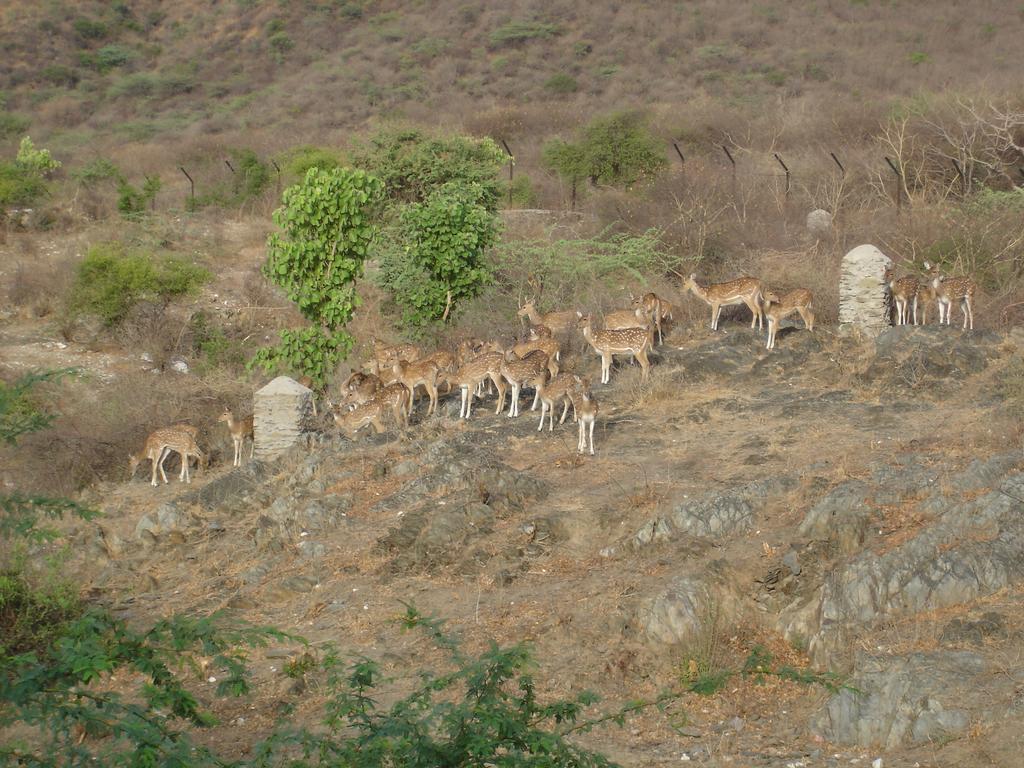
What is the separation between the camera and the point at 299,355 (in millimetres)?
20047

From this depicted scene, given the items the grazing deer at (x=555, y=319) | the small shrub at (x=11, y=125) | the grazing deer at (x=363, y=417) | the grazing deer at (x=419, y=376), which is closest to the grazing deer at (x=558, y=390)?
the grazing deer at (x=419, y=376)

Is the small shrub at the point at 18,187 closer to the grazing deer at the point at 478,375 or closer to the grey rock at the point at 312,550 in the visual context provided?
the grazing deer at the point at 478,375

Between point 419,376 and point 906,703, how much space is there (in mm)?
10020

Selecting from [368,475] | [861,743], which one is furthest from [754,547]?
[368,475]

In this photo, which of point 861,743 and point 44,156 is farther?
point 44,156

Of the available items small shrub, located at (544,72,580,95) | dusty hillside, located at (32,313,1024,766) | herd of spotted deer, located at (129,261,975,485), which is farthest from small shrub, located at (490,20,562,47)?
dusty hillside, located at (32,313,1024,766)

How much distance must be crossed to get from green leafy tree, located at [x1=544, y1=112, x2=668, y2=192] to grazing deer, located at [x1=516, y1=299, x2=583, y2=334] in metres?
12.7

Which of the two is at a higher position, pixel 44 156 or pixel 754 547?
pixel 44 156

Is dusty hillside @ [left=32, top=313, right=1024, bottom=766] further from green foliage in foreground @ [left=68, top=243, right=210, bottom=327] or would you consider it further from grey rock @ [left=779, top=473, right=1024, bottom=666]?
green foliage in foreground @ [left=68, top=243, right=210, bottom=327]

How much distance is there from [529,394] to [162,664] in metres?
12.9

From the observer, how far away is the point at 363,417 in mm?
17953

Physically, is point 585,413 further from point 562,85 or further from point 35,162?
point 562,85

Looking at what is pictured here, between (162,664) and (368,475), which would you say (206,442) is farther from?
(162,664)

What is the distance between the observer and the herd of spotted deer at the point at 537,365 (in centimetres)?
1766
